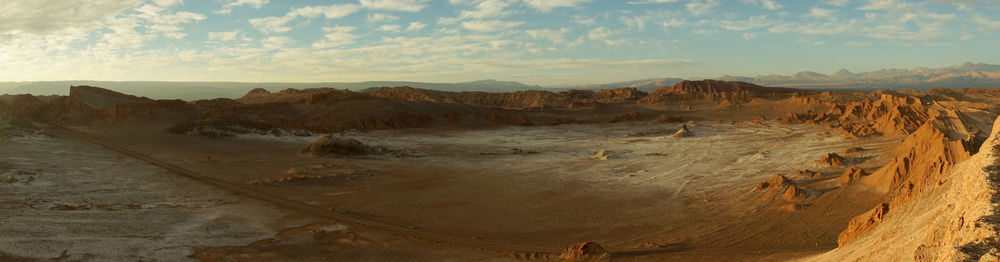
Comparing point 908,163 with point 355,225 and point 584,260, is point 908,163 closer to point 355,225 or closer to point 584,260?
point 584,260

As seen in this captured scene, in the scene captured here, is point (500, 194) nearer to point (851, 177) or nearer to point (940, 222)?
point (851, 177)

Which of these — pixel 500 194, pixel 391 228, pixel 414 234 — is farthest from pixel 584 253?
pixel 500 194

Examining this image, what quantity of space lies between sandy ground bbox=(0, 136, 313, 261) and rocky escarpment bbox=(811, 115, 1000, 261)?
24.9 ft

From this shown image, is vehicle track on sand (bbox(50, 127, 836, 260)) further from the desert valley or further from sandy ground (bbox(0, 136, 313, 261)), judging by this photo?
sandy ground (bbox(0, 136, 313, 261))

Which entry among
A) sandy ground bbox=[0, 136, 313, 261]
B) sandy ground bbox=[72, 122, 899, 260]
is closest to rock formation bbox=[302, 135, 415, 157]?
sandy ground bbox=[72, 122, 899, 260]

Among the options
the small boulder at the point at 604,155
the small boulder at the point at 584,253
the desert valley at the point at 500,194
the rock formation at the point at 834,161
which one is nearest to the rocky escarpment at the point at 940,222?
the desert valley at the point at 500,194

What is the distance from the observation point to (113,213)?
29.1ft

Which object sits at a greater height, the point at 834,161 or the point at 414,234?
the point at 834,161

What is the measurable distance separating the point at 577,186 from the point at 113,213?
8.60m

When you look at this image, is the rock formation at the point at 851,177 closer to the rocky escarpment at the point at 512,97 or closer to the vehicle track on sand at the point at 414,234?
the vehicle track on sand at the point at 414,234

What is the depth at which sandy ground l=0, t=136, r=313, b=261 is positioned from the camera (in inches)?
274

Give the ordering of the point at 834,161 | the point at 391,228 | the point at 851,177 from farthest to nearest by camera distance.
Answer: the point at 834,161 → the point at 851,177 → the point at 391,228

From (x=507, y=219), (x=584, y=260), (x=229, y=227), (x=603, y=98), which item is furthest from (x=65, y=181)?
(x=603, y=98)

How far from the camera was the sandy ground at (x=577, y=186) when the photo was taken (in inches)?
326
